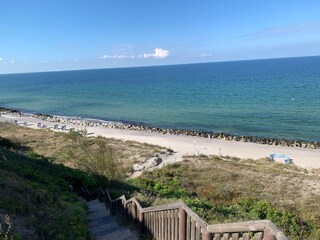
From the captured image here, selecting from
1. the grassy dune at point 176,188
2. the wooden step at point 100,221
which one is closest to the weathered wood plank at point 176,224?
the grassy dune at point 176,188

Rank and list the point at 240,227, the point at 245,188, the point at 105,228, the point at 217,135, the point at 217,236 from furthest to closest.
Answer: the point at 217,135 < the point at 245,188 < the point at 105,228 < the point at 217,236 < the point at 240,227

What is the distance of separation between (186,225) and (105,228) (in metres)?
3.61

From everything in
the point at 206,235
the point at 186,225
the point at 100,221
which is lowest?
the point at 100,221

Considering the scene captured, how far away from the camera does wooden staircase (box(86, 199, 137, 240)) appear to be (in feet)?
25.9

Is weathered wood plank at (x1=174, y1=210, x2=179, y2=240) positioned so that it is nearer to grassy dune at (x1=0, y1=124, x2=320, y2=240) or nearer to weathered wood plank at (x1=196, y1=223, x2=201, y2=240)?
weathered wood plank at (x1=196, y1=223, x2=201, y2=240)

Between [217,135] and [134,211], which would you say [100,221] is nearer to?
[134,211]

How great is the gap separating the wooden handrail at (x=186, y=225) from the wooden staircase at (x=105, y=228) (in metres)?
0.44

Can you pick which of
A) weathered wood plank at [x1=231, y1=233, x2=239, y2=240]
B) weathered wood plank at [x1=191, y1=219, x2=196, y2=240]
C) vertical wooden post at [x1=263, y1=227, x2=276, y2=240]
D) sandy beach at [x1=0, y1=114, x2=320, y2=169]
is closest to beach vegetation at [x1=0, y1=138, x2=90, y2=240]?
weathered wood plank at [x1=191, y1=219, x2=196, y2=240]

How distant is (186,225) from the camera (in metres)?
5.82

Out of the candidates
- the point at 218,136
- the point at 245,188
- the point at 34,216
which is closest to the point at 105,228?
the point at 34,216

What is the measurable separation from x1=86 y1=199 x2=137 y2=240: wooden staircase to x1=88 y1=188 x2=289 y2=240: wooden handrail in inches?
17.4

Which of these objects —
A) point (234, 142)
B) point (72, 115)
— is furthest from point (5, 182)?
point (72, 115)

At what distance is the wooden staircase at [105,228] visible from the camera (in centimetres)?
791

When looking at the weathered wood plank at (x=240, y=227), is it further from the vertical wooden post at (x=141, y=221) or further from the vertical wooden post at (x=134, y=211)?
the vertical wooden post at (x=134, y=211)
